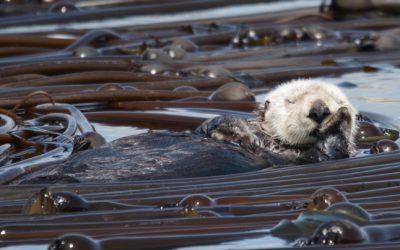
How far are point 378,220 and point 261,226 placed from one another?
0.42 m

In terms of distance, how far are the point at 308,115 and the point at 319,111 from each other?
0.09 metres

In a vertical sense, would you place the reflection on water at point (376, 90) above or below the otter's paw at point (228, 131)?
below

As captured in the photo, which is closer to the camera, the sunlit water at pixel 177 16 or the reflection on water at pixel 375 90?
the reflection on water at pixel 375 90

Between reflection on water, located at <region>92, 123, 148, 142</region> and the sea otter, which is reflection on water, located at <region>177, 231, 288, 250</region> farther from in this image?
reflection on water, located at <region>92, 123, 148, 142</region>

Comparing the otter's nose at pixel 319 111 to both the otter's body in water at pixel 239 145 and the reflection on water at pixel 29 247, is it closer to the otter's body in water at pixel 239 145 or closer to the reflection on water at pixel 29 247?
the otter's body in water at pixel 239 145

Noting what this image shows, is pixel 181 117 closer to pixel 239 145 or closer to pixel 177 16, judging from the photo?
pixel 239 145

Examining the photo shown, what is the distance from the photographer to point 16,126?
6.23 m

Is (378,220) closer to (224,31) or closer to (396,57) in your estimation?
(396,57)

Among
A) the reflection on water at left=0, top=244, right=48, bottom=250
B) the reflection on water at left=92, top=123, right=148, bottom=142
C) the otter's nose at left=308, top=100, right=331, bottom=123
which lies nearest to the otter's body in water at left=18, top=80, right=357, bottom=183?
the otter's nose at left=308, top=100, right=331, bottom=123

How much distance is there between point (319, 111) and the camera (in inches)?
215

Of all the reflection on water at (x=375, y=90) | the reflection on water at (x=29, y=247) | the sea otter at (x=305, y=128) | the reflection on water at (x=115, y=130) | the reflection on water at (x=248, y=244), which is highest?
the reflection on water at (x=29, y=247)

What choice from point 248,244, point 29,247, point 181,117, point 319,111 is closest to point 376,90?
point 181,117

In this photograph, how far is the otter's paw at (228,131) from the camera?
5562 millimetres

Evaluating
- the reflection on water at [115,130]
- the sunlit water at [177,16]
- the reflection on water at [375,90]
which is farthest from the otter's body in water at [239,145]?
the sunlit water at [177,16]
